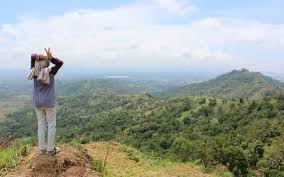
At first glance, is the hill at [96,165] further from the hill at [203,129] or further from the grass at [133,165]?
the hill at [203,129]

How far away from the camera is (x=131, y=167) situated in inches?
407

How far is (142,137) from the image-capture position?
2928 inches

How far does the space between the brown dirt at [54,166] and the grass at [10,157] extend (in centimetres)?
23

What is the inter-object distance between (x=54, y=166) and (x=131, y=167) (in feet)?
8.19

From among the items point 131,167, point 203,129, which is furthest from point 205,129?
point 131,167

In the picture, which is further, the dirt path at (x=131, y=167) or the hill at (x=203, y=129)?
the hill at (x=203, y=129)

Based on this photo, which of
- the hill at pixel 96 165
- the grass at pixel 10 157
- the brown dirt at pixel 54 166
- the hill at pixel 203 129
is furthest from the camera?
the hill at pixel 203 129

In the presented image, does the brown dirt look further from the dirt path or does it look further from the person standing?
the dirt path

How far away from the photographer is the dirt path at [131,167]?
9.71 meters

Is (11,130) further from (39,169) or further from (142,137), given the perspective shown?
(39,169)

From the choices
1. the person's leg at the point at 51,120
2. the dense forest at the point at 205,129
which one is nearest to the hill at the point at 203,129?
the dense forest at the point at 205,129

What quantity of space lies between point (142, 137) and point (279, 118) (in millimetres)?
25454

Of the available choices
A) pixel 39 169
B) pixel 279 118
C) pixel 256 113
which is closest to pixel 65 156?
pixel 39 169

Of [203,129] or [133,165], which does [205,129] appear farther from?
[133,165]
